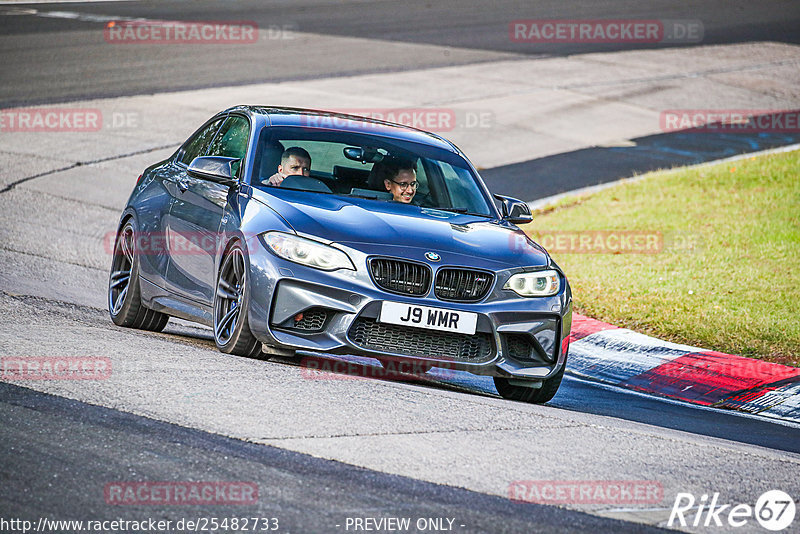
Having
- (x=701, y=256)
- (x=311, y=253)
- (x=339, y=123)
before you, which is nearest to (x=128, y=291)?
(x=339, y=123)

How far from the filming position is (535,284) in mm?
7402

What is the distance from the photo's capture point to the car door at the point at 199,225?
7.84 meters

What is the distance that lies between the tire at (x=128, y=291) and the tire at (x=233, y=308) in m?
1.46

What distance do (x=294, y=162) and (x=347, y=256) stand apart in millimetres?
1395

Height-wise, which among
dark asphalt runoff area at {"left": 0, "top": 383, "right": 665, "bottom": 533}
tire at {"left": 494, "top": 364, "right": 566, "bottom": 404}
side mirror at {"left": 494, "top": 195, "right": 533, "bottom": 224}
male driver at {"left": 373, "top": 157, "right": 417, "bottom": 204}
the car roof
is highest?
the car roof

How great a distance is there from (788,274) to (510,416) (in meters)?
6.36

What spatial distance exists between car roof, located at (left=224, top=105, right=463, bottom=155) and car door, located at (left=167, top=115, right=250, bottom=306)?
0.20 m

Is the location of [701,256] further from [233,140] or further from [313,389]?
[313,389]

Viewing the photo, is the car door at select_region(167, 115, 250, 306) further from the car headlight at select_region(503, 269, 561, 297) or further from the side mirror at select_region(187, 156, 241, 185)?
the car headlight at select_region(503, 269, 561, 297)

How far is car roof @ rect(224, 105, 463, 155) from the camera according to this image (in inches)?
336

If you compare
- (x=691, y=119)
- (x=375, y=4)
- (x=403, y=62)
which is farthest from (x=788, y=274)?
(x=375, y=4)

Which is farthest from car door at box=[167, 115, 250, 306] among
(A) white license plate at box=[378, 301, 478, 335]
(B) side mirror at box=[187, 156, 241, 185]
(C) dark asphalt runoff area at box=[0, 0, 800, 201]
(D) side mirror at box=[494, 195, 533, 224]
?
(C) dark asphalt runoff area at box=[0, 0, 800, 201]

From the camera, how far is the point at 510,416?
6.39m

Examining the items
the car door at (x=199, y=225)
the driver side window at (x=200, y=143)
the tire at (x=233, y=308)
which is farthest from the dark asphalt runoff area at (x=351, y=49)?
the tire at (x=233, y=308)
